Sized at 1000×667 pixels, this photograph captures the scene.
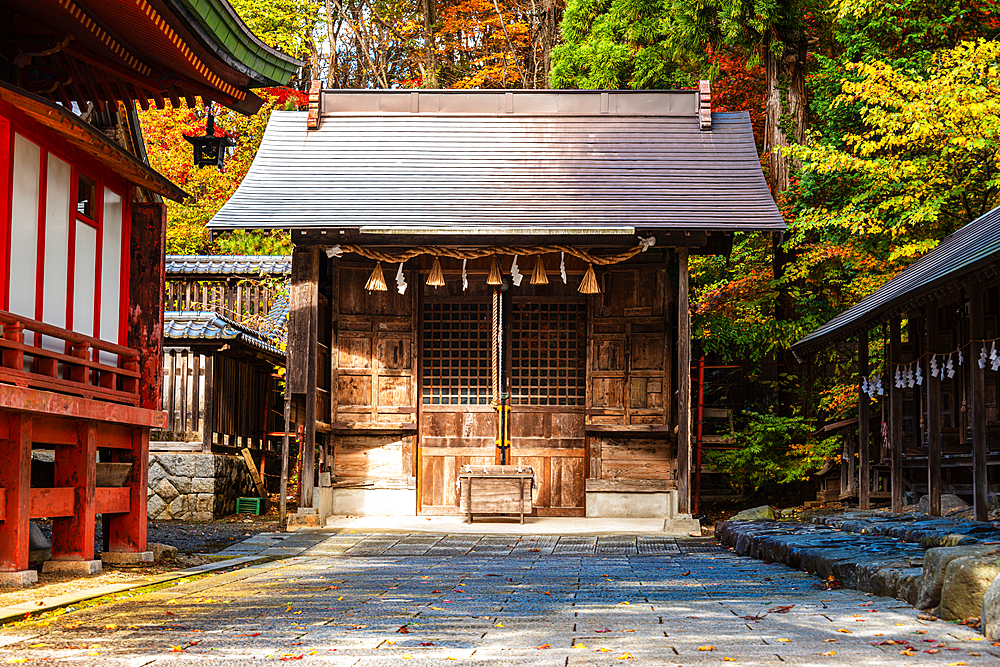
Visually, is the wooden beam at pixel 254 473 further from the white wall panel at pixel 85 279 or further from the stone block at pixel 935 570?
the stone block at pixel 935 570

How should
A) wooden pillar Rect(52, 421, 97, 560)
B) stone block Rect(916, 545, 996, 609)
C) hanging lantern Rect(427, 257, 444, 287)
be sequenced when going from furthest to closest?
1. hanging lantern Rect(427, 257, 444, 287)
2. wooden pillar Rect(52, 421, 97, 560)
3. stone block Rect(916, 545, 996, 609)

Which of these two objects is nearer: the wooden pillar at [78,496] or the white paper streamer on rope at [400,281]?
the wooden pillar at [78,496]

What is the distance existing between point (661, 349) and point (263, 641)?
10382 mm

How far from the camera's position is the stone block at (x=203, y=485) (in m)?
14.7

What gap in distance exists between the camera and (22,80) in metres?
8.88

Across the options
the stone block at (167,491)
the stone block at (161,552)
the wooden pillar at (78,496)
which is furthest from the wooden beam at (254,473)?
the wooden pillar at (78,496)

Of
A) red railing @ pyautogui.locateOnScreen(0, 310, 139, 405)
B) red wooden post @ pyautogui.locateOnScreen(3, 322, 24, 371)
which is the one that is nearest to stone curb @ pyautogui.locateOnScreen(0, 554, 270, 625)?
red railing @ pyautogui.locateOnScreen(0, 310, 139, 405)

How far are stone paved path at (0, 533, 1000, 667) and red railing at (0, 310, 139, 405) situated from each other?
6.14 ft

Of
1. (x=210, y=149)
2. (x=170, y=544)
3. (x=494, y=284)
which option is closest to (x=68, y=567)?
(x=170, y=544)

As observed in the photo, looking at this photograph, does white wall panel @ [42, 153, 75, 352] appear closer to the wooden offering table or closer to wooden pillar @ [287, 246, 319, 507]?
wooden pillar @ [287, 246, 319, 507]

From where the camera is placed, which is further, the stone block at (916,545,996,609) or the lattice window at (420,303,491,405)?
the lattice window at (420,303,491,405)

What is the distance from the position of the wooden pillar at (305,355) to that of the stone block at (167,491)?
244 cm

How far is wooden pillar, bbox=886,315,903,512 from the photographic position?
12539mm

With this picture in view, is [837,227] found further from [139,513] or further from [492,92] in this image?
[139,513]
